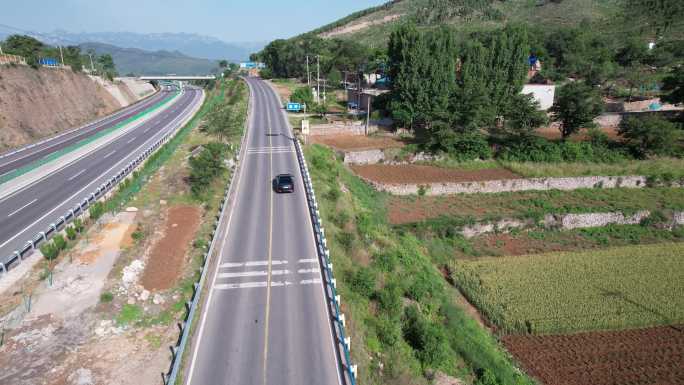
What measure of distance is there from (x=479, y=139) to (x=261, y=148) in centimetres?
3220

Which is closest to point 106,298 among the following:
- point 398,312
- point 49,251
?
point 49,251

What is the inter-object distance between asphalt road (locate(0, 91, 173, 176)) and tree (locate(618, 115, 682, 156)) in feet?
272

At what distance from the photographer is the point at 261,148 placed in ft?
182

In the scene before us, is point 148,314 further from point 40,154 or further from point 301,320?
point 40,154

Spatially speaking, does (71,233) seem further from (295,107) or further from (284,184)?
(295,107)

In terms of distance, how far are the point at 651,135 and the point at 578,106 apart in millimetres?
11127

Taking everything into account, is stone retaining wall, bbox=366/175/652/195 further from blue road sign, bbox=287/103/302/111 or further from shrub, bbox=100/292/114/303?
blue road sign, bbox=287/103/302/111

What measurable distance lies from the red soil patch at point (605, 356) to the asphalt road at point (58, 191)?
34928 millimetres

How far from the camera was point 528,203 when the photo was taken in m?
49.0

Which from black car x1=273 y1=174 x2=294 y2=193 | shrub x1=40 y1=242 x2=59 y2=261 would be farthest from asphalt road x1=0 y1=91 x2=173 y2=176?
black car x1=273 y1=174 x2=294 y2=193

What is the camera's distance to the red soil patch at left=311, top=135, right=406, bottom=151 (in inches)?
2525

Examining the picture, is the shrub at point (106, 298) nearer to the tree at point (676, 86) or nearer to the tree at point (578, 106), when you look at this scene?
the tree at point (578, 106)

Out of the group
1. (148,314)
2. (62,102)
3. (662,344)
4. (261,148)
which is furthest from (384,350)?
(62,102)

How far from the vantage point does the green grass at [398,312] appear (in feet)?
69.9
